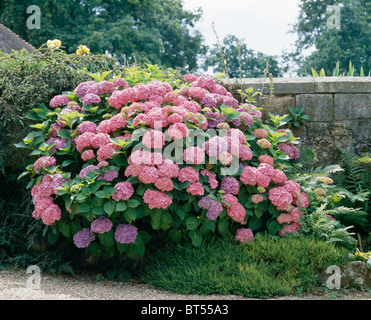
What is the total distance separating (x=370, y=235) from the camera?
5.00 m

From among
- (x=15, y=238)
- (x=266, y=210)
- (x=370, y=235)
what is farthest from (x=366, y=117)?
(x=15, y=238)

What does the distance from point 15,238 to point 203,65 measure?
27300mm

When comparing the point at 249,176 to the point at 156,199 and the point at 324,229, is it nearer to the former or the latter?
the point at 324,229

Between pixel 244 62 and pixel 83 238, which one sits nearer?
pixel 83 238

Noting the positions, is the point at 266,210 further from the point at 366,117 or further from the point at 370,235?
the point at 366,117

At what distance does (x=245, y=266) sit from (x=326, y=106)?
2.90 meters

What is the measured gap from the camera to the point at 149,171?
3873 millimetres

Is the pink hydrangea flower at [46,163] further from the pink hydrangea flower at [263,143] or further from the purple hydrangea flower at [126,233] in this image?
the pink hydrangea flower at [263,143]

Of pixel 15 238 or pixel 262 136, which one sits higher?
pixel 262 136

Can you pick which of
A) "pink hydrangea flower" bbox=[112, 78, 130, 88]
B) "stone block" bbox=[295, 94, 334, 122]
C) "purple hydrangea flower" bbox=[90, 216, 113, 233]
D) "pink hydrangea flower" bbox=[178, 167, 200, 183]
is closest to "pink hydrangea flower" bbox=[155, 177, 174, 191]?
"pink hydrangea flower" bbox=[178, 167, 200, 183]

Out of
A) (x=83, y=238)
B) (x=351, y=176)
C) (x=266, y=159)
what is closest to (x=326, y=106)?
(x=351, y=176)

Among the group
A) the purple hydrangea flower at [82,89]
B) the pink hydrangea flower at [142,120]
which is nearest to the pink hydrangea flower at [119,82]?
the purple hydrangea flower at [82,89]

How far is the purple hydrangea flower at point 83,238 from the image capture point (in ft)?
13.4

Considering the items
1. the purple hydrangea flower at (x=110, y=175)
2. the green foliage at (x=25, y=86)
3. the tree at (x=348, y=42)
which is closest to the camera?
the purple hydrangea flower at (x=110, y=175)
